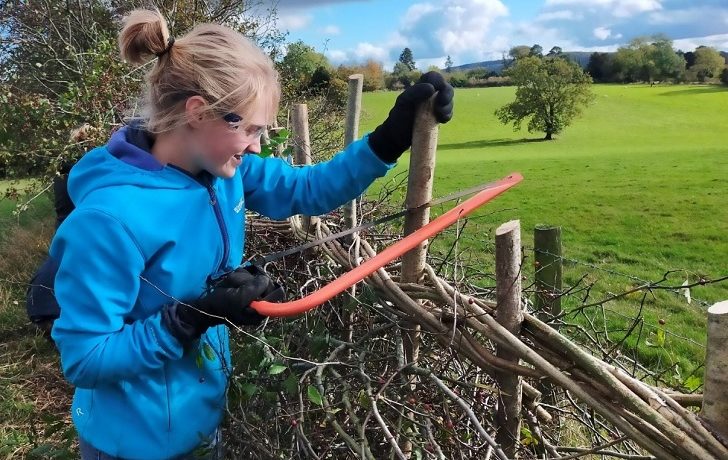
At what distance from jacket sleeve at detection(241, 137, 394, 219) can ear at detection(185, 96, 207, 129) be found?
0.43m

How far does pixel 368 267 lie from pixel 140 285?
577mm

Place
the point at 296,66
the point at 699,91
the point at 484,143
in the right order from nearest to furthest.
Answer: the point at 296,66 < the point at 484,143 < the point at 699,91

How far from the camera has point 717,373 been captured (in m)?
1.49

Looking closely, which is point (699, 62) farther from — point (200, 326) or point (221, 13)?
point (200, 326)

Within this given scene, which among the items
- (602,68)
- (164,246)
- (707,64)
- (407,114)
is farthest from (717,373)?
(602,68)

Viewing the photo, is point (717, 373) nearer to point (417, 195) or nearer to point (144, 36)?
point (417, 195)

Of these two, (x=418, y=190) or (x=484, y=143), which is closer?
(x=418, y=190)

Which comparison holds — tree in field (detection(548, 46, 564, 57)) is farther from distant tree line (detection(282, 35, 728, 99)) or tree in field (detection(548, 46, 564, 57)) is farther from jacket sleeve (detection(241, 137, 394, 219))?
jacket sleeve (detection(241, 137, 394, 219))

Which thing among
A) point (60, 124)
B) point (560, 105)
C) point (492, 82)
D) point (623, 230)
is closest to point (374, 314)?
point (60, 124)

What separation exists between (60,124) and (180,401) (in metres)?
5.75

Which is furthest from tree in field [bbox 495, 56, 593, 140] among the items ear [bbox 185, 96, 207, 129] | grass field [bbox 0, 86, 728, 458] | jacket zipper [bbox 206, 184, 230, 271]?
ear [bbox 185, 96, 207, 129]

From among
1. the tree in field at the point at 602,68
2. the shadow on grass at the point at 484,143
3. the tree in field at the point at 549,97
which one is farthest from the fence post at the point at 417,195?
the tree in field at the point at 602,68

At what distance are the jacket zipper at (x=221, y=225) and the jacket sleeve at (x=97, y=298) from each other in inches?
11.1

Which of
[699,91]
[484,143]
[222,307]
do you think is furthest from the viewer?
[699,91]
